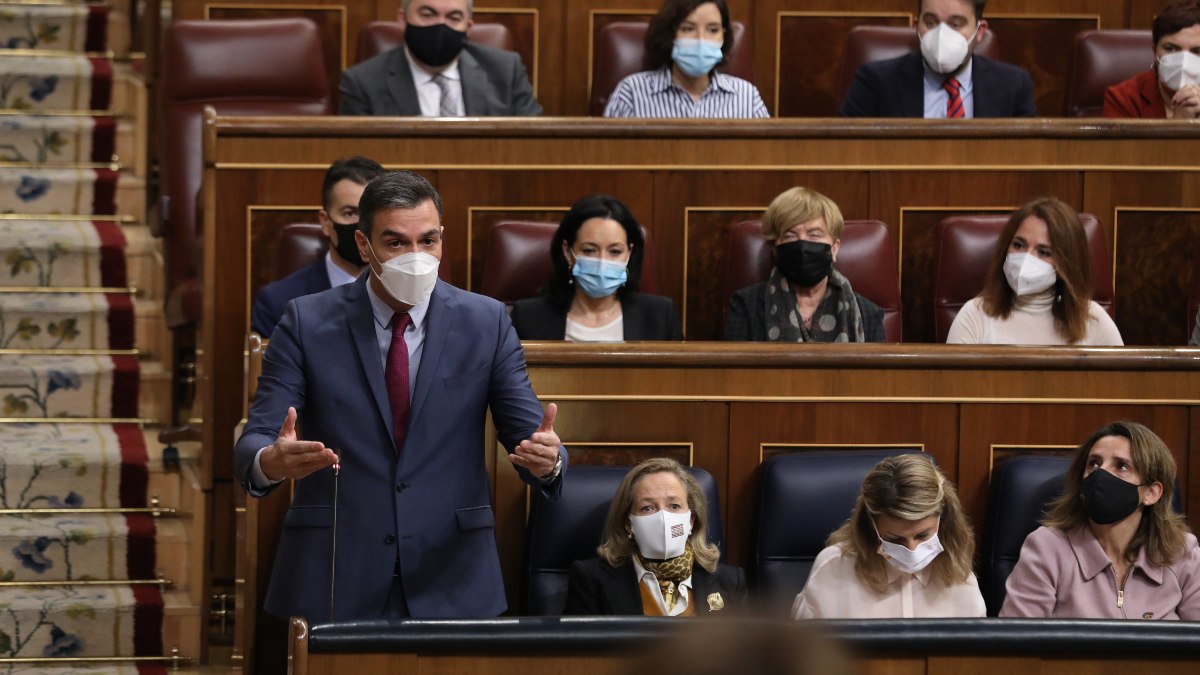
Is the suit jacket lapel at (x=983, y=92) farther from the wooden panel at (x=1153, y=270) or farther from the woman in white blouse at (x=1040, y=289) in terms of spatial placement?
the woman in white blouse at (x=1040, y=289)

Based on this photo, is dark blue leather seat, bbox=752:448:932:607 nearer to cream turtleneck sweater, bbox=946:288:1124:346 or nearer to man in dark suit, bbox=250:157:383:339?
cream turtleneck sweater, bbox=946:288:1124:346

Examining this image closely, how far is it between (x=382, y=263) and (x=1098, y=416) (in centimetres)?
89

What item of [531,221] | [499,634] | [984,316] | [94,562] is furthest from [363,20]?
[499,634]

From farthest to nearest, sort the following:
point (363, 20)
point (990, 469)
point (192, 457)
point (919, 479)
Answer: point (363, 20) < point (192, 457) < point (990, 469) < point (919, 479)

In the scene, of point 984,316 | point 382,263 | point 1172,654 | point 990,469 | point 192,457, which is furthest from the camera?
point 192,457

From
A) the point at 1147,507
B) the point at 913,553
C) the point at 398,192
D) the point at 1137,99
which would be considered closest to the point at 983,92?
the point at 1137,99

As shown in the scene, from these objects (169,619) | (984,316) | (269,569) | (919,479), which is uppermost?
(984,316)

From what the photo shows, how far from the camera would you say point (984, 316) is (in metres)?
2.16

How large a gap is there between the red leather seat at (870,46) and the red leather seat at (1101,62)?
178mm

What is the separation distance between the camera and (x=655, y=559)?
1700mm

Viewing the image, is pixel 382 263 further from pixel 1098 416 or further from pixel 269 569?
pixel 1098 416

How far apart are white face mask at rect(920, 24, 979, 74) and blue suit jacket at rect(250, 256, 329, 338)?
1045 mm

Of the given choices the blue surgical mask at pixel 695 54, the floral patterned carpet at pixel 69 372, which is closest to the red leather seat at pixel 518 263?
the blue surgical mask at pixel 695 54

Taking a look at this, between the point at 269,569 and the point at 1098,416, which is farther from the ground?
the point at 1098,416
